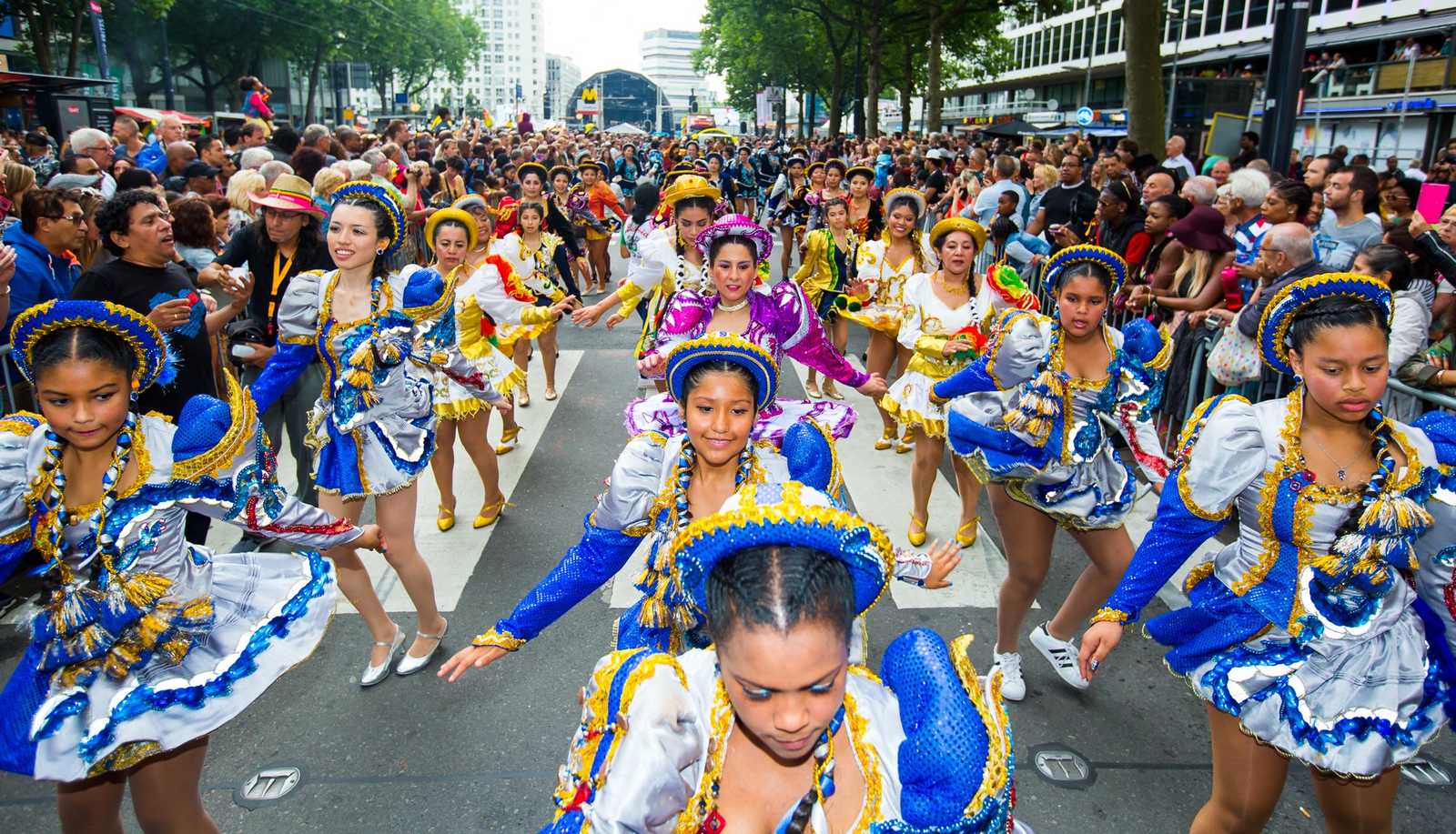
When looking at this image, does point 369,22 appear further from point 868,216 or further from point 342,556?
point 342,556

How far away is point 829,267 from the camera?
29.6 feet

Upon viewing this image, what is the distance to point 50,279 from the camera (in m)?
5.65

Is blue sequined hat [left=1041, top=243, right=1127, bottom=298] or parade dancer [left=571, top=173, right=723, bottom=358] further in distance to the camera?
parade dancer [left=571, top=173, right=723, bottom=358]

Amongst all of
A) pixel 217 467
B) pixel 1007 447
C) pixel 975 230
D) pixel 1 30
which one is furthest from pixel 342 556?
pixel 1 30

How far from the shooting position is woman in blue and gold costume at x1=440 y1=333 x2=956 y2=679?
2676 millimetres

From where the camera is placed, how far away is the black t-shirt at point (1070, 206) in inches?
380

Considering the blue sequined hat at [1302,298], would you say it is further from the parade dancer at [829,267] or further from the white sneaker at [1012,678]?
the parade dancer at [829,267]

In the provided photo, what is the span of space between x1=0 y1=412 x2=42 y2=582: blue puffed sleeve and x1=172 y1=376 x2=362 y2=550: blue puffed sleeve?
0.35 m

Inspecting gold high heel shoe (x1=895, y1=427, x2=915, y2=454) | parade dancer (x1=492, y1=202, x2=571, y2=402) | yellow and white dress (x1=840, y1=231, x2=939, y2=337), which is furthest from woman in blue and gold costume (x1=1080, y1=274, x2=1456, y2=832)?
parade dancer (x1=492, y1=202, x2=571, y2=402)

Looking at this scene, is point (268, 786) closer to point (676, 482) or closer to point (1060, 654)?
point (676, 482)

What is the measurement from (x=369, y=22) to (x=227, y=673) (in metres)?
56.0

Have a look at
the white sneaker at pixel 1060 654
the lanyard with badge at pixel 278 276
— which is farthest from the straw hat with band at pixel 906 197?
the lanyard with badge at pixel 278 276

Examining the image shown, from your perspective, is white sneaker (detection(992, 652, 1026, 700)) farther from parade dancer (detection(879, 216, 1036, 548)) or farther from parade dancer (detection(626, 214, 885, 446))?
parade dancer (detection(879, 216, 1036, 548))

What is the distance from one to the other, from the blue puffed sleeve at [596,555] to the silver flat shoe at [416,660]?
1.98 metres
